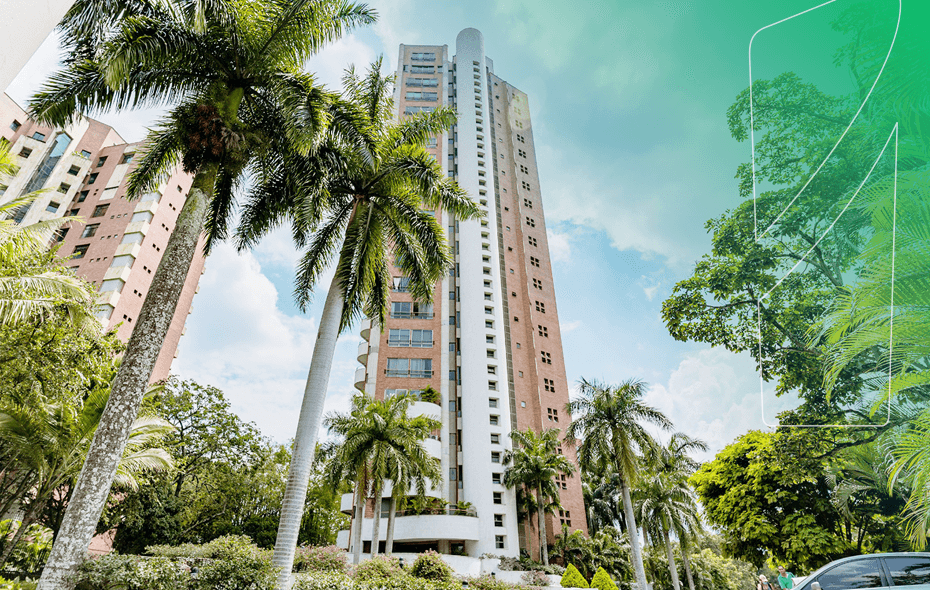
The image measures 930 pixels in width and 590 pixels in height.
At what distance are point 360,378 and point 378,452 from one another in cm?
2300

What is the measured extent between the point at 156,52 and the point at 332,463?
24.5 metres

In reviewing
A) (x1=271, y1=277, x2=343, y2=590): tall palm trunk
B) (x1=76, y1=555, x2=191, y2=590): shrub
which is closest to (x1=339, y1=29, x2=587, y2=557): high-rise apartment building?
(x1=271, y1=277, x2=343, y2=590): tall palm trunk

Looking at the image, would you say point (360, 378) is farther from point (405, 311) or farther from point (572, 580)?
point (572, 580)

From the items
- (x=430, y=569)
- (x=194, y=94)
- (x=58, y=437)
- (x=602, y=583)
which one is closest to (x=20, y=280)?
(x=58, y=437)

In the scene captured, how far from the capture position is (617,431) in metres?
29.2

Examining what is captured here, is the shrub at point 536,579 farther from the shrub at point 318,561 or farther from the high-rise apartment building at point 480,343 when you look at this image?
the shrub at point 318,561

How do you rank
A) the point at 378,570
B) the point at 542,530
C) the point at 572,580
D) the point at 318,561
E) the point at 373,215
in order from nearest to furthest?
the point at 373,215 → the point at 378,570 → the point at 318,561 → the point at 572,580 → the point at 542,530

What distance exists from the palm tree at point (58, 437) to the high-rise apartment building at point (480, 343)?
1803 centimetres

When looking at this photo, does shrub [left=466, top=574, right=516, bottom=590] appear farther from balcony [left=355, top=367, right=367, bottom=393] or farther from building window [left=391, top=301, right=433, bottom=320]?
building window [left=391, top=301, right=433, bottom=320]

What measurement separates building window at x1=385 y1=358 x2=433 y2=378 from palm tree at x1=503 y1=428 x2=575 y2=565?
12.1 meters

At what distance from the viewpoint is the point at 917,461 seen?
5.75m

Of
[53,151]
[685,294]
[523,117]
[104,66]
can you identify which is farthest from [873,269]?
[523,117]

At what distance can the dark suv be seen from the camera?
25.2 ft

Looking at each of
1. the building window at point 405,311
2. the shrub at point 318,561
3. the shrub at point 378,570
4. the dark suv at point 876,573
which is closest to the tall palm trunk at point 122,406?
the shrub at point 378,570
